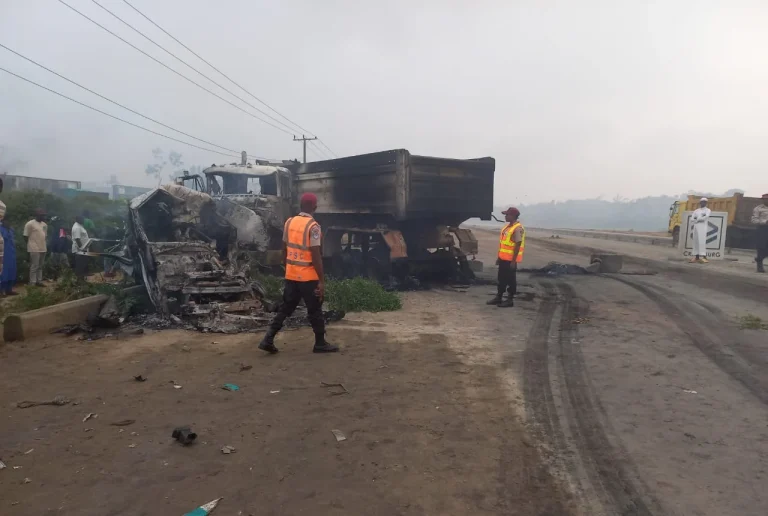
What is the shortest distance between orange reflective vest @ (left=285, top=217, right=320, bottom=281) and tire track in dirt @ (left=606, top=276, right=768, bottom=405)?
426 centimetres

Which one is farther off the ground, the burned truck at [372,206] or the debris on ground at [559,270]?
the burned truck at [372,206]

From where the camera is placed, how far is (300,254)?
18.0 feet

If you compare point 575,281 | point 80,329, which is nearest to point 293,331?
point 80,329

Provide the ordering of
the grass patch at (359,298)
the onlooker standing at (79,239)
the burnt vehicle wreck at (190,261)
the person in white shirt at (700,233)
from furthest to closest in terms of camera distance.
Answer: the person in white shirt at (700,233), the onlooker standing at (79,239), the grass patch at (359,298), the burnt vehicle wreck at (190,261)

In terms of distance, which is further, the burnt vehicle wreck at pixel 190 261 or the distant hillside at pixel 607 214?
the distant hillside at pixel 607 214

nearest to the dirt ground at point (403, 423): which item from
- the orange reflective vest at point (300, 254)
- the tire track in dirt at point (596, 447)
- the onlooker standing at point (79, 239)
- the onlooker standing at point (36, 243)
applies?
the tire track in dirt at point (596, 447)

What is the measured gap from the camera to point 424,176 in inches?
381

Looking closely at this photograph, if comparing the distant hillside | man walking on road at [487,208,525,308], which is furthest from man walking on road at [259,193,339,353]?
the distant hillside

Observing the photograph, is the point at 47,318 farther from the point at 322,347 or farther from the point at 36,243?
the point at 36,243

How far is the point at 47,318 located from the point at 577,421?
6330 millimetres

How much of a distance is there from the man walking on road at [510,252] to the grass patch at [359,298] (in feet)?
5.77

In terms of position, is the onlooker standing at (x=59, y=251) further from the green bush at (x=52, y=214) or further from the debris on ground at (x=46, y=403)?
the debris on ground at (x=46, y=403)

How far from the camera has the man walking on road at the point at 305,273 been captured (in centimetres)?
545

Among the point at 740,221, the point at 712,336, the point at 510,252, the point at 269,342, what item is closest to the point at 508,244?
the point at 510,252
